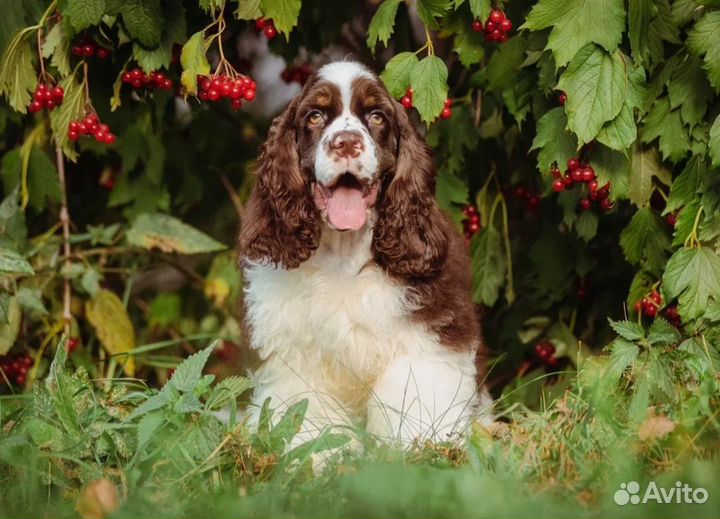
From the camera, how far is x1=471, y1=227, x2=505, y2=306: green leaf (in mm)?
5609

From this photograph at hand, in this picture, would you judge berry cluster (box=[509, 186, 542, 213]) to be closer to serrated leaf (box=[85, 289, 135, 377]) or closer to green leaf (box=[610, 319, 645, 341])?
green leaf (box=[610, 319, 645, 341])

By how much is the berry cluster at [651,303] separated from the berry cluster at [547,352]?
39.7 inches

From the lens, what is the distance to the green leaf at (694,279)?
435cm

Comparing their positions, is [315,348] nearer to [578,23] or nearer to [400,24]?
[578,23]

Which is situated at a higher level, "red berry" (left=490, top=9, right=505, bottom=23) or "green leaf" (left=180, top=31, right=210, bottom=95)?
"red berry" (left=490, top=9, right=505, bottom=23)

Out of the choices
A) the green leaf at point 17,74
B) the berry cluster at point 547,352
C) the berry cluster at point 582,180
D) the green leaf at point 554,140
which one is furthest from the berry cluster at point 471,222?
the green leaf at point 17,74

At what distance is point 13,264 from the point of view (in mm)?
4992

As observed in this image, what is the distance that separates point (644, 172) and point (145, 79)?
2.14 meters

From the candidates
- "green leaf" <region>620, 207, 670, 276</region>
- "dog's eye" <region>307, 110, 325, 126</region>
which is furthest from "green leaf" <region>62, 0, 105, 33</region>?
"green leaf" <region>620, 207, 670, 276</region>

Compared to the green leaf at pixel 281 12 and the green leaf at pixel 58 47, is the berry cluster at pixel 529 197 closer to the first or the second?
the green leaf at pixel 281 12

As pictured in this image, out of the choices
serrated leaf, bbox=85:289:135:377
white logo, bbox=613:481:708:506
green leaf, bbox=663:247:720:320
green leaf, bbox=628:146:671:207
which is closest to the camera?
white logo, bbox=613:481:708:506

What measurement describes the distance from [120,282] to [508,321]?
8.29 ft

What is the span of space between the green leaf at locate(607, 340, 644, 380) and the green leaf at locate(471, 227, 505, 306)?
1404 millimetres

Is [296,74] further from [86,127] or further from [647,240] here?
[647,240]
